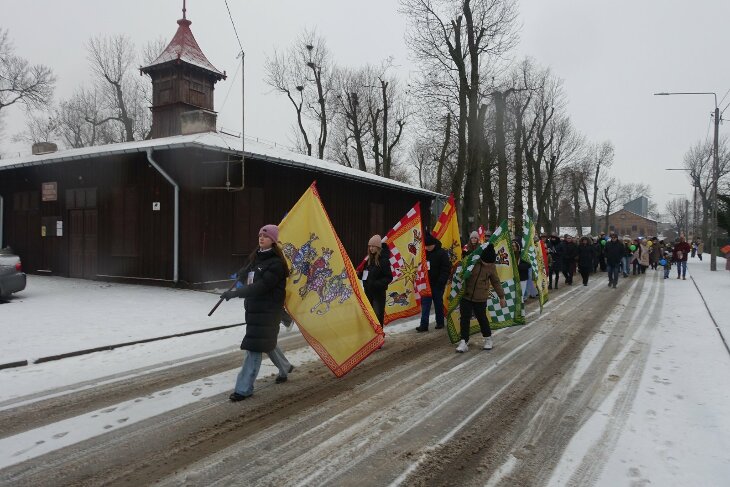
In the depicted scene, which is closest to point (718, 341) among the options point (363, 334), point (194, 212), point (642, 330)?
point (642, 330)

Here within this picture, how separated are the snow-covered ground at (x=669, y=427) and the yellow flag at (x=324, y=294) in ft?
8.82

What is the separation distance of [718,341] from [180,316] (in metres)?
10.3

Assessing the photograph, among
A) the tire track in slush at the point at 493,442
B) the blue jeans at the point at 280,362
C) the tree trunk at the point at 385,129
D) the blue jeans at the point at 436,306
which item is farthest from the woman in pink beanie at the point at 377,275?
the tree trunk at the point at 385,129

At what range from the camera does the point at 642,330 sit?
9672 mm

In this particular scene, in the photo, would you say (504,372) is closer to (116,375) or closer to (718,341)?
(718,341)

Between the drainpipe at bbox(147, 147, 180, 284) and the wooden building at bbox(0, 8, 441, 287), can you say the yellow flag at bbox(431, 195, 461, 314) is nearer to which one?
A: the wooden building at bbox(0, 8, 441, 287)

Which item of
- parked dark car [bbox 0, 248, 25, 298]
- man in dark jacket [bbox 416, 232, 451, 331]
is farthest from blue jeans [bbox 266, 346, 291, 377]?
parked dark car [bbox 0, 248, 25, 298]

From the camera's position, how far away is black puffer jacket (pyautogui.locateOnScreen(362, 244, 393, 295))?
837 cm

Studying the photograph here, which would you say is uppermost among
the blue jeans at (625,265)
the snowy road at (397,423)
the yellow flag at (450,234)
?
the yellow flag at (450,234)

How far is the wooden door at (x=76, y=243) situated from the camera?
16312 millimetres

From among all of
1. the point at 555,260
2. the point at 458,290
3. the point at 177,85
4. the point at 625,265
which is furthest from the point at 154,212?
the point at 625,265

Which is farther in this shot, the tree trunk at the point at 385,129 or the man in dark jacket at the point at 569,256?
the tree trunk at the point at 385,129

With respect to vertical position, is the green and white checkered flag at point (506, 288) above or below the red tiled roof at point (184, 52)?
below

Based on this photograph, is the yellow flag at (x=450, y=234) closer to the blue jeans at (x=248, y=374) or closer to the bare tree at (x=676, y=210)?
the blue jeans at (x=248, y=374)
